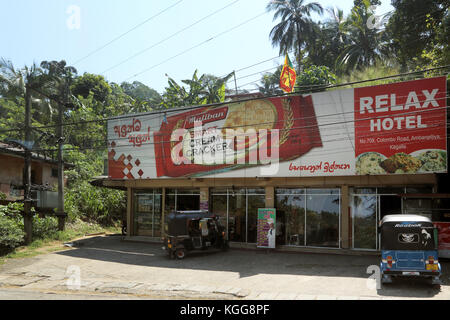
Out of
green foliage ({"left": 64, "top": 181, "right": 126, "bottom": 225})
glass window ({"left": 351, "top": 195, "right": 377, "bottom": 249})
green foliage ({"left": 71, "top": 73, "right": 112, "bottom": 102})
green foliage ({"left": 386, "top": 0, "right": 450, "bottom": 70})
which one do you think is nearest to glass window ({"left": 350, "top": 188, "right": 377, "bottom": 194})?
glass window ({"left": 351, "top": 195, "right": 377, "bottom": 249})

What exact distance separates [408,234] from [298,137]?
8584 mm

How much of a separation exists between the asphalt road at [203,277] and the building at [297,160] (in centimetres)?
265

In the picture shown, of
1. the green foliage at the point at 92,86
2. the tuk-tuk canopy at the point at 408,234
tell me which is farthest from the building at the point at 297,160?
the green foliage at the point at 92,86

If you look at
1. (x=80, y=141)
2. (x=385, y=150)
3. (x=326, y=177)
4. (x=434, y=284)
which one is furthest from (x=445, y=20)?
(x=80, y=141)

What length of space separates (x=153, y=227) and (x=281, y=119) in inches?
481

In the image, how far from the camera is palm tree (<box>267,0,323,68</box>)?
46.6 metres

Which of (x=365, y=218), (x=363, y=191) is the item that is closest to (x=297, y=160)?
(x=363, y=191)

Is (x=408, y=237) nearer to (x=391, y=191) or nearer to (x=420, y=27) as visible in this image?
(x=391, y=191)

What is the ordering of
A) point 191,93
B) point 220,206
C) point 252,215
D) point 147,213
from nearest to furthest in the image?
point 252,215 → point 220,206 → point 147,213 → point 191,93

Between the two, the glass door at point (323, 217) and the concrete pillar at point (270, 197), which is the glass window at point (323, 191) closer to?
the glass door at point (323, 217)

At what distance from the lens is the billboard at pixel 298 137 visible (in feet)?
58.7

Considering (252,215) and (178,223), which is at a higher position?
(178,223)

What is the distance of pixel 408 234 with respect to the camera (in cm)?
1334

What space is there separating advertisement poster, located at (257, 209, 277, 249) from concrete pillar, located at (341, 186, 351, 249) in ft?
11.5
